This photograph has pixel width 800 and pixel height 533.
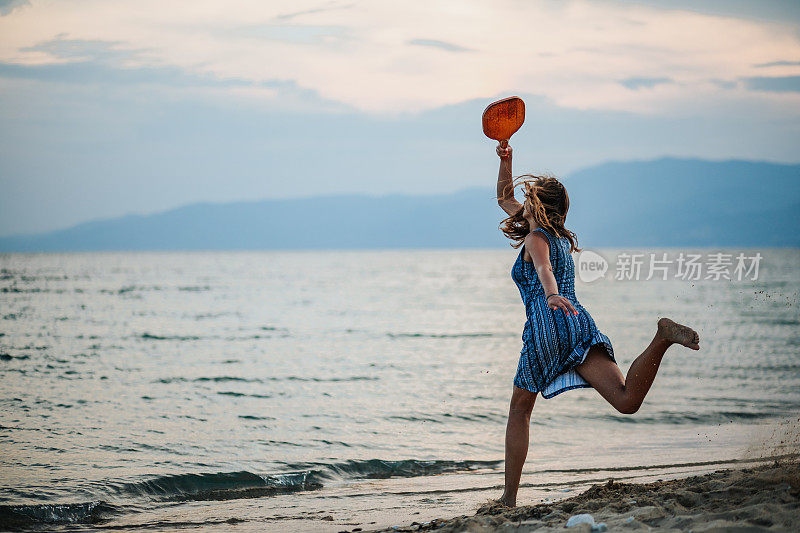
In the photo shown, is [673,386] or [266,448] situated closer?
[266,448]

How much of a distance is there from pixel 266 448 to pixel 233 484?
1.28 metres

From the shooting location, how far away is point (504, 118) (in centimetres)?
495

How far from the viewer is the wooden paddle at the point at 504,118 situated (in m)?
4.93

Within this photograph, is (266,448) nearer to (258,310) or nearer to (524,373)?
(524,373)

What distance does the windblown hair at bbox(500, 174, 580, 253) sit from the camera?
4.34m

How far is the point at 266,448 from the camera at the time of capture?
316 inches

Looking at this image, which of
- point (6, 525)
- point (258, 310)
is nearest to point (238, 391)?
point (6, 525)

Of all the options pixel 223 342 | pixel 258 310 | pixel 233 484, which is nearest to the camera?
pixel 233 484

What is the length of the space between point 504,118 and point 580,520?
8.63ft

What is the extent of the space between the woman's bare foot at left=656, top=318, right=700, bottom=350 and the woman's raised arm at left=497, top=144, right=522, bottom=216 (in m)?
1.28

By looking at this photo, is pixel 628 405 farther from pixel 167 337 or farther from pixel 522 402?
pixel 167 337

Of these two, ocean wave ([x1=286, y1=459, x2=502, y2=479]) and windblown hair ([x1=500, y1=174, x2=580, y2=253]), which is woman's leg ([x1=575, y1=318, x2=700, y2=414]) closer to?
windblown hair ([x1=500, y1=174, x2=580, y2=253])

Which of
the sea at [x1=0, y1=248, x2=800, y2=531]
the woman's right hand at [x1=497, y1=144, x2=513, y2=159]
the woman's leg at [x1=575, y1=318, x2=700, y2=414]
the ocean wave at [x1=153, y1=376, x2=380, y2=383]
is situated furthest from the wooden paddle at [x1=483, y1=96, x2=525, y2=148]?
the ocean wave at [x1=153, y1=376, x2=380, y2=383]

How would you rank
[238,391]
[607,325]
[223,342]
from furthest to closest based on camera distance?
[607,325] < [223,342] < [238,391]
